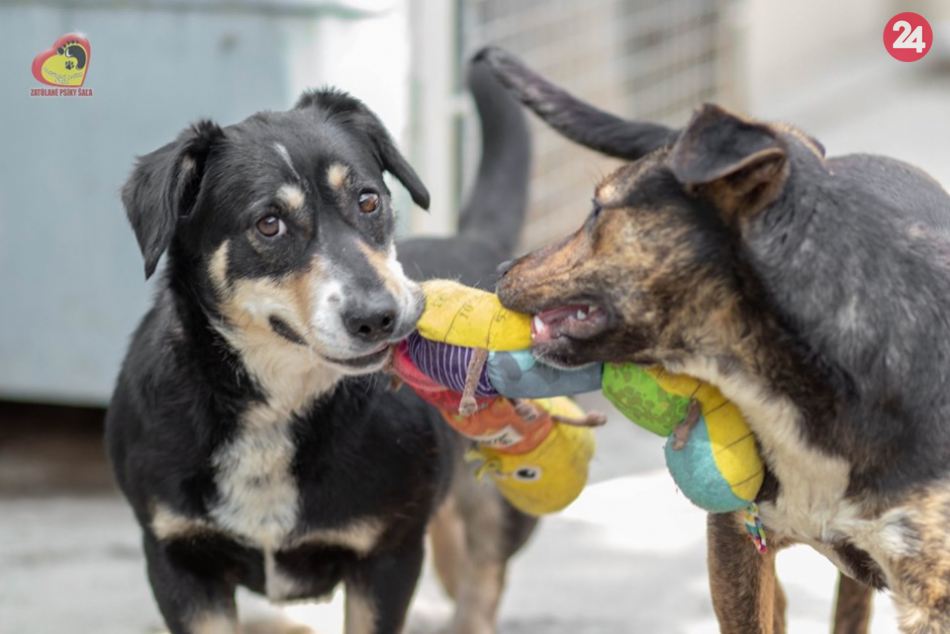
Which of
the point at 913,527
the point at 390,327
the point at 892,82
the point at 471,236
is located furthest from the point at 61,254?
the point at 892,82

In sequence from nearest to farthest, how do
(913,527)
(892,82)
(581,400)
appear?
(913,527)
(581,400)
(892,82)

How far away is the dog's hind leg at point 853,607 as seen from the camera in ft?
11.3

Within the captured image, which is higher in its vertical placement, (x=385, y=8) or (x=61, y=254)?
(x=385, y=8)

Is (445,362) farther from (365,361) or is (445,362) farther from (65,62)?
(65,62)

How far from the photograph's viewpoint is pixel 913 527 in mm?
2660

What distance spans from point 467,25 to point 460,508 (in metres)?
2.54

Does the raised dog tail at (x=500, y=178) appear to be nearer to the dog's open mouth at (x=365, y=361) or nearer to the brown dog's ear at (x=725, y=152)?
the dog's open mouth at (x=365, y=361)

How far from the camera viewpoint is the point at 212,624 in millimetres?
3236

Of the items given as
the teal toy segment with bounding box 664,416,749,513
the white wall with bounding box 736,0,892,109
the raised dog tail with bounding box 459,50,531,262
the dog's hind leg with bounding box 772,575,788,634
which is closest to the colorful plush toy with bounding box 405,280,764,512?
the teal toy segment with bounding box 664,416,749,513

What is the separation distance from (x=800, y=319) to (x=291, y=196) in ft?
3.83

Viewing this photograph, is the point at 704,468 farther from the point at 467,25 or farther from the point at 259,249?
the point at 467,25

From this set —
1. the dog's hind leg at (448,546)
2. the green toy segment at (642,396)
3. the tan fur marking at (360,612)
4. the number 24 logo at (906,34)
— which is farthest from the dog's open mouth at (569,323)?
the number 24 logo at (906,34)

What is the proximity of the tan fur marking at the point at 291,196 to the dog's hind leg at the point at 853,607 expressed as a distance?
65.1 inches

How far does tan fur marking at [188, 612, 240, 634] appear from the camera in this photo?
126 inches
